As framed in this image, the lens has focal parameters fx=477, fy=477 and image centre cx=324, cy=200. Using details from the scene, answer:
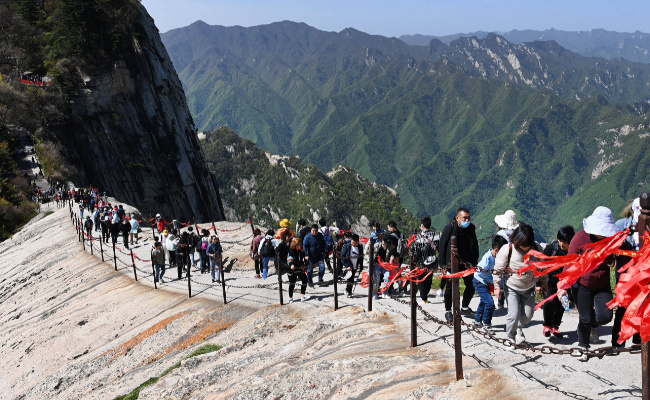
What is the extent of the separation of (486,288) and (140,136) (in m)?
57.6

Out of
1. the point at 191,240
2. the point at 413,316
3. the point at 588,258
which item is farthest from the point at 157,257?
the point at 588,258

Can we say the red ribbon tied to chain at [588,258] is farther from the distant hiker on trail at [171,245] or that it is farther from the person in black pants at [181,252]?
the distant hiker on trail at [171,245]

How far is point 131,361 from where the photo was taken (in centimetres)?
1151

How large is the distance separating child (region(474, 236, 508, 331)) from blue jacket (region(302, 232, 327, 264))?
540 centimetres

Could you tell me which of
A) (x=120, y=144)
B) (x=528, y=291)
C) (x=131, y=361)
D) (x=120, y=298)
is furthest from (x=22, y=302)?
(x=120, y=144)

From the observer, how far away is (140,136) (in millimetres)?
58969

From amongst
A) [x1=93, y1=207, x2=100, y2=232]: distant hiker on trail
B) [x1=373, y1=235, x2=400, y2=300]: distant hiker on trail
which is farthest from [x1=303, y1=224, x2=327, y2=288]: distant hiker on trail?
[x1=93, y1=207, x2=100, y2=232]: distant hiker on trail

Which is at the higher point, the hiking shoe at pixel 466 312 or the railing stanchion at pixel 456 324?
the railing stanchion at pixel 456 324

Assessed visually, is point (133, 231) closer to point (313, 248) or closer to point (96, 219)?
point (96, 219)

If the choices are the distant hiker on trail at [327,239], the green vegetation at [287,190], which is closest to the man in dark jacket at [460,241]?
the distant hiker on trail at [327,239]

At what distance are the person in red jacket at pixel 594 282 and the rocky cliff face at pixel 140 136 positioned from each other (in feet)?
179

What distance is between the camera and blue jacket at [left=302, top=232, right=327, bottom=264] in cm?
1309

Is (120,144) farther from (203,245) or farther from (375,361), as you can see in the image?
(375,361)

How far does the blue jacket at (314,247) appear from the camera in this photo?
515 inches
